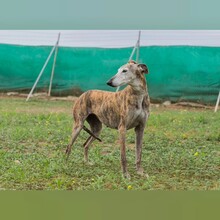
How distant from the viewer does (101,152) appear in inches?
266

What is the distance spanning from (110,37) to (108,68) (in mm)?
439

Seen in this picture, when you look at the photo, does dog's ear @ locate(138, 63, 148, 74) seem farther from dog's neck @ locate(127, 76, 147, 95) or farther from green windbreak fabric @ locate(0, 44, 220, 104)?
green windbreak fabric @ locate(0, 44, 220, 104)

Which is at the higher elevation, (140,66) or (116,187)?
(140,66)

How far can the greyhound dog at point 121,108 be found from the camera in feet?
19.2

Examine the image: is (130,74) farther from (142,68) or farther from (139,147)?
(139,147)

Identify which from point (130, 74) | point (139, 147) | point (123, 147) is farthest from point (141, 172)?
point (130, 74)

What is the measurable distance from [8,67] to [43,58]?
0.43 metres

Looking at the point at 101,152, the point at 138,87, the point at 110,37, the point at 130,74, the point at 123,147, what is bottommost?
the point at 101,152

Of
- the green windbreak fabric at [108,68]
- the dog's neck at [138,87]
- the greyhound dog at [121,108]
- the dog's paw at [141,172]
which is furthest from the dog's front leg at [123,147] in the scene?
the green windbreak fabric at [108,68]

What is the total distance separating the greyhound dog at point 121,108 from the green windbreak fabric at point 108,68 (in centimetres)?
52

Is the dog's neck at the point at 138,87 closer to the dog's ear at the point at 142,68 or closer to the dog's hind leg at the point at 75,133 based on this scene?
the dog's ear at the point at 142,68

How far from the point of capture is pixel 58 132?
710 cm

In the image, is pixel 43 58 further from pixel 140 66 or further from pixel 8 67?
pixel 140 66

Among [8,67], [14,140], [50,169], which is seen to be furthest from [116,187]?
[8,67]
